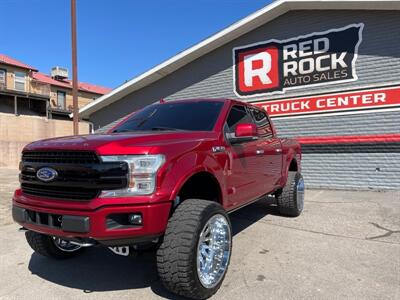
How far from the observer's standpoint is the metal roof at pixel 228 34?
32.1ft

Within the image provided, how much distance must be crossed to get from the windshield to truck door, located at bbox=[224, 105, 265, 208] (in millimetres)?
245

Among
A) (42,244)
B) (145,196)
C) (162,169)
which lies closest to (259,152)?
(162,169)

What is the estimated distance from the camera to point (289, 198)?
21.6 feet

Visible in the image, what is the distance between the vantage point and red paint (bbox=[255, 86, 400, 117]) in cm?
955

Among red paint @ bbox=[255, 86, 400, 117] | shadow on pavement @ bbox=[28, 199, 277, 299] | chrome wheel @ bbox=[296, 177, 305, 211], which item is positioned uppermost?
red paint @ bbox=[255, 86, 400, 117]

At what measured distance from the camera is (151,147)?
319cm

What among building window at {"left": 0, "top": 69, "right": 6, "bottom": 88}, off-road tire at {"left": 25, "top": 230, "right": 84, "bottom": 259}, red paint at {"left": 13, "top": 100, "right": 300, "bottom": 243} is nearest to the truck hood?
red paint at {"left": 13, "top": 100, "right": 300, "bottom": 243}

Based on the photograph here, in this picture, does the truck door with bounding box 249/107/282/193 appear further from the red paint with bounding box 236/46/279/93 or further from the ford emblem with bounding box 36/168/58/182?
the red paint with bounding box 236/46/279/93

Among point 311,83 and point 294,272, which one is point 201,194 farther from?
point 311,83

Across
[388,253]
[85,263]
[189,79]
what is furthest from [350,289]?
[189,79]

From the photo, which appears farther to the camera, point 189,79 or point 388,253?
point 189,79

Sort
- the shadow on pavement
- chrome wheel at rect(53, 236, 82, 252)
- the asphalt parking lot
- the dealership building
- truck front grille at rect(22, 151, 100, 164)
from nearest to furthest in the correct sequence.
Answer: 1. truck front grille at rect(22, 151, 100, 164)
2. the asphalt parking lot
3. the shadow on pavement
4. chrome wheel at rect(53, 236, 82, 252)
5. the dealership building

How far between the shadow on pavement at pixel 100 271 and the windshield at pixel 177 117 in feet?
5.28

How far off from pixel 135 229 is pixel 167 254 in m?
0.36
